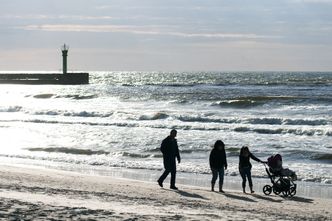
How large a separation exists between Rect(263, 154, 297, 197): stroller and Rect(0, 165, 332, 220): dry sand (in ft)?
1.02

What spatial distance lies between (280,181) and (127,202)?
14.4 feet

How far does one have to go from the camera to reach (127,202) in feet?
37.9

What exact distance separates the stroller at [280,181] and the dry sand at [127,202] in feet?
1.02

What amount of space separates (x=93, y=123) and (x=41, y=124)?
2.83 meters

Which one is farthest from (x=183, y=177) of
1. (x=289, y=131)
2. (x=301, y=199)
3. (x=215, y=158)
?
(x=289, y=131)

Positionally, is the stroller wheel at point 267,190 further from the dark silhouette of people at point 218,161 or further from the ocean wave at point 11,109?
the ocean wave at point 11,109

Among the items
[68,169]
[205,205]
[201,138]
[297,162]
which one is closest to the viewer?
[205,205]

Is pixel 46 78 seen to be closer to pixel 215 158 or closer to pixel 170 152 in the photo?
pixel 170 152

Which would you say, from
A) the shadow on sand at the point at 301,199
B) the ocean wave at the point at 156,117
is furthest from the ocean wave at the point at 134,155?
the ocean wave at the point at 156,117

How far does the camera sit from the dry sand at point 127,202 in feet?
31.2

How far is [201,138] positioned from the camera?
1065 inches

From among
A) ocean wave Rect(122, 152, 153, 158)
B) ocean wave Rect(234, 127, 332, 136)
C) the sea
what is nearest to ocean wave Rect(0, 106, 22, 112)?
the sea

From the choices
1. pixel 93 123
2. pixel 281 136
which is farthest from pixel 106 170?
pixel 93 123

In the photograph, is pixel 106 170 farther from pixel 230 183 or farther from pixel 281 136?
pixel 281 136
